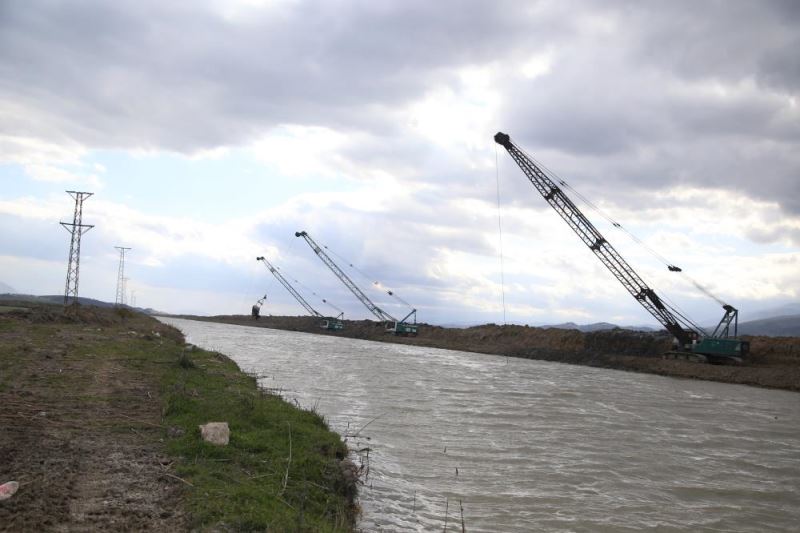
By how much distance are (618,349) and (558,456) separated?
5063 centimetres

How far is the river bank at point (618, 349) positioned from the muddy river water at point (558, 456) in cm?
1414

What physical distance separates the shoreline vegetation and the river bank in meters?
43.9

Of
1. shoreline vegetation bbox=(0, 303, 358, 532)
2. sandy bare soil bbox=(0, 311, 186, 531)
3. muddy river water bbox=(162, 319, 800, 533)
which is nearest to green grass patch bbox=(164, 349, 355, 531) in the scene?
shoreline vegetation bbox=(0, 303, 358, 532)

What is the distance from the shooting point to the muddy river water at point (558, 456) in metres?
11.7

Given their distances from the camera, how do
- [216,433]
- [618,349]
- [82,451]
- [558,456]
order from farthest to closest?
[618,349]
[558,456]
[216,433]
[82,451]

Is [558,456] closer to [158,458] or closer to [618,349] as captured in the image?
[158,458]

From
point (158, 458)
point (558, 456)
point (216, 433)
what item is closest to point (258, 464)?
point (216, 433)

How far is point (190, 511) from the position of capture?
7.91 m

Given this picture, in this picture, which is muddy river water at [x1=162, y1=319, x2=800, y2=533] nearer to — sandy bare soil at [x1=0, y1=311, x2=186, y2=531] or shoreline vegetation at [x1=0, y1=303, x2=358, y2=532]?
shoreline vegetation at [x1=0, y1=303, x2=358, y2=532]

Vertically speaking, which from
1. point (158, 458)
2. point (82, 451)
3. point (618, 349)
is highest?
point (82, 451)

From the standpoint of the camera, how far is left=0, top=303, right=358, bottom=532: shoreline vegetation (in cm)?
772

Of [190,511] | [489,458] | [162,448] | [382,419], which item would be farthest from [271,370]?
[190,511]

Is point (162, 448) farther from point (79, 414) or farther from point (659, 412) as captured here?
point (659, 412)

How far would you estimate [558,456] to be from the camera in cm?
1669
